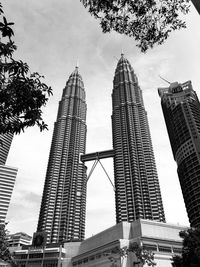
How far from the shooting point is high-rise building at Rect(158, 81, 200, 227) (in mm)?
137012

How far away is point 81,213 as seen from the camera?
197875mm

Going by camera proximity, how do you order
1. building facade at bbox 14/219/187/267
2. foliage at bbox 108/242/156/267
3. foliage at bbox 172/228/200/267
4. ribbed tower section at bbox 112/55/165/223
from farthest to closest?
ribbed tower section at bbox 112/55/165/223
building facade at bbox 14/219/187/267
foliage at bbox 108/242/156/267
foliage at bbox 172/228/200/267

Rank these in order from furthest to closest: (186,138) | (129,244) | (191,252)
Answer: (186,138) < (129,244) < (191,252)

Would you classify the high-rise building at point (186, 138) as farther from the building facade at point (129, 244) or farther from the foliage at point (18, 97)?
the foliage at point (18, 97)

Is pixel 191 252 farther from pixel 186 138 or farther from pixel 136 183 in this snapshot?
pixel 136 183

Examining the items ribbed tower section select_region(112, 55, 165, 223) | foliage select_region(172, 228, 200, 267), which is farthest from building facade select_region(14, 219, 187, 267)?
ribbed tower section select_region(112, 55, 165, 223)

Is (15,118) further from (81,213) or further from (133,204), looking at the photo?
(81,213)

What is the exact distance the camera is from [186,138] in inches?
6334

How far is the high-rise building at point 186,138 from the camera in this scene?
137012mm

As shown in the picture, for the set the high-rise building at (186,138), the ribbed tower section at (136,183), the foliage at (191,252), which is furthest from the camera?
the ribbed tower section at (136,183)

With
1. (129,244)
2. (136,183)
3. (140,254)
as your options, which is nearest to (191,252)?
(140,254)

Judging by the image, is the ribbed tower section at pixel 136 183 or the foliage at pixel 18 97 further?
the ribbed tower section at pixel 136 183

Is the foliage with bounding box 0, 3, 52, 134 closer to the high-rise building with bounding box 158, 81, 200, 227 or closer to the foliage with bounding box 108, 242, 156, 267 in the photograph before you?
the foliage with bounding box 108, 242, 156, 267

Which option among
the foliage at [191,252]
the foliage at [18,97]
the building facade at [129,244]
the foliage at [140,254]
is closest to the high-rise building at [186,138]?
the building facade at [129,244]
